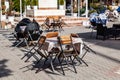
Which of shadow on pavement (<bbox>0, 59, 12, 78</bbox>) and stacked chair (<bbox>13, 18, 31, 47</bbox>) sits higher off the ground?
stacked chair (<bbox>13, 18, 31, 47</bbox>)

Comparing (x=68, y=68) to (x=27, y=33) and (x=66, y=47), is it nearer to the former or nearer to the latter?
(x=66, y=47)

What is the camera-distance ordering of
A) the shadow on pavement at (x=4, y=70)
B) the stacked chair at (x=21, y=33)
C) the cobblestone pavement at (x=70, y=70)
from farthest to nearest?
the stacked chair at (x=21, y=33) < the shadow on pavement at (x=4, y=70) < the cobblestone pavement at (x=70, y=70)

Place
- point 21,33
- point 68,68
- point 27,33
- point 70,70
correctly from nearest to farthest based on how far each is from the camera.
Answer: point 70,70 < point 68,68 < point 27,33 < point 21,33

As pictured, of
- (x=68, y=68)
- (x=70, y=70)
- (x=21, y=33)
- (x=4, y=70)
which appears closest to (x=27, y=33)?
(x=21, y=33)

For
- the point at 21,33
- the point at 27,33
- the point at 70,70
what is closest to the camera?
the point at 70,70

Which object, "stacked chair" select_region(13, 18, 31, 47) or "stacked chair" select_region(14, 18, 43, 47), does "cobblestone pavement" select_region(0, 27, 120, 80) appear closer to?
"stacked chair" select_region(14, 18, 43, 47)

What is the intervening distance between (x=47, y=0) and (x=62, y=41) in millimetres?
16438

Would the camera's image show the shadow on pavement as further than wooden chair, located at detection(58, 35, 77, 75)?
Yes

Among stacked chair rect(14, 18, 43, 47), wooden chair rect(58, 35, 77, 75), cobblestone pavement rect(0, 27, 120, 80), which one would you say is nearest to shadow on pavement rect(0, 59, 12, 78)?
cobblestone pavement rect(0, 27, 120, 80)

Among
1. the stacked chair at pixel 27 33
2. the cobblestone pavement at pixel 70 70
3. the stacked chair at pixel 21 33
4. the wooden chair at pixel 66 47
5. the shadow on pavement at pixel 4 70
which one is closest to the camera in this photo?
the cobblestone pavement at pixel 70 70

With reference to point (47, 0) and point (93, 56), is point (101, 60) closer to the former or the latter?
point (93, 56)

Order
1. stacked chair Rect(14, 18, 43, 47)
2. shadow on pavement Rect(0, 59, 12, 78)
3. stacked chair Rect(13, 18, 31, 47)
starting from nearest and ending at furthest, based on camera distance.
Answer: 1. shadow on pavement Rect(0, 59, 12, 78)
2. stacked chair Rect(14, 18, 43, 47)
3. stacked chair Rect(13, 18, 31, 47)

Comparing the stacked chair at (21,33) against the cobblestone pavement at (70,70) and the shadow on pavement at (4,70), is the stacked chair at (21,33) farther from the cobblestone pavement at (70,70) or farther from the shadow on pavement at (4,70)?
the shadow on pavement at (4,70)

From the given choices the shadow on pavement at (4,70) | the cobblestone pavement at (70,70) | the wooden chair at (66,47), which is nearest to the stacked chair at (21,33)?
the cobblestone pavement at (70,70)
